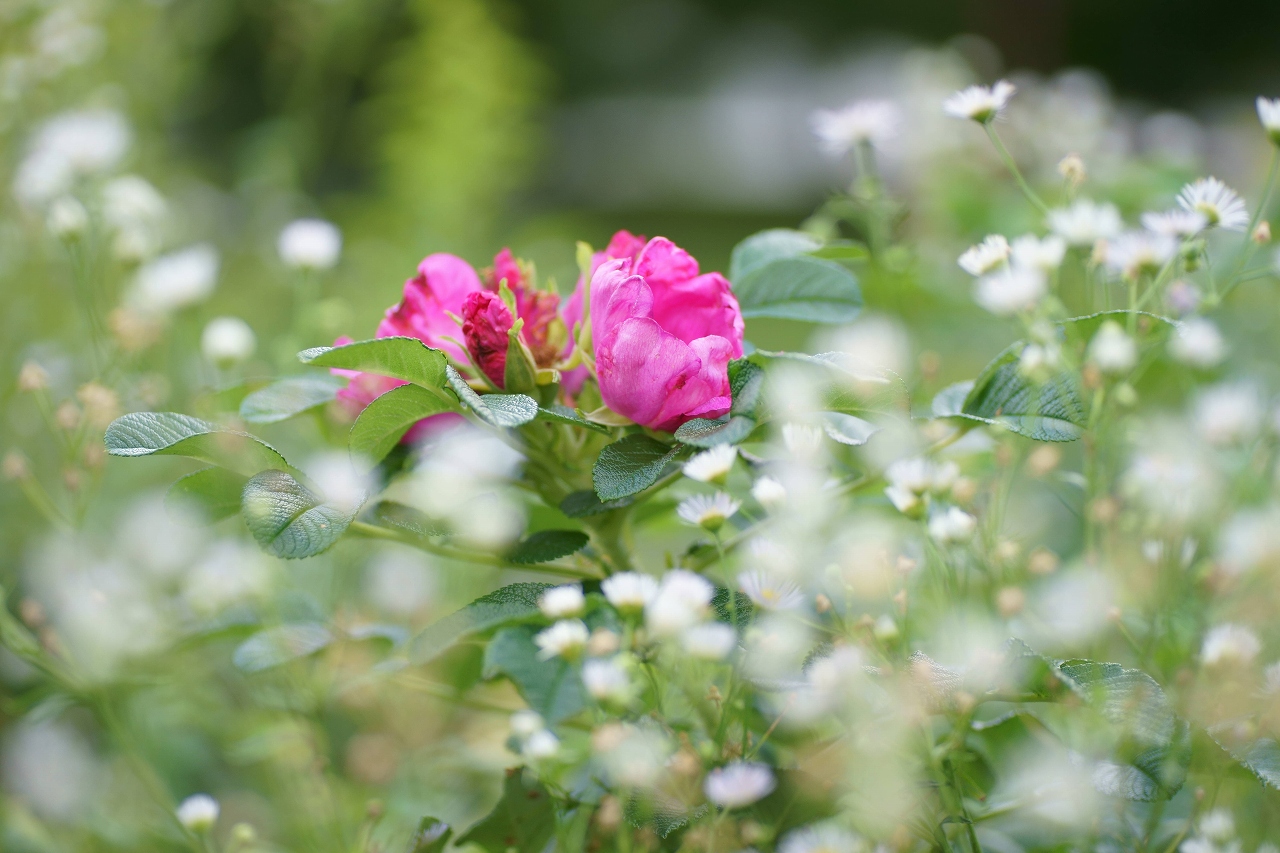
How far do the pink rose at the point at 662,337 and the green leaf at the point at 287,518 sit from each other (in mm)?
108

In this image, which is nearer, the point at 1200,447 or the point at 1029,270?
the point at 1029,270

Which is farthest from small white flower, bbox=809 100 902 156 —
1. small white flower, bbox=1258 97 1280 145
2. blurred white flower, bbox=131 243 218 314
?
blurred white flower, bbox=131 243 218 314

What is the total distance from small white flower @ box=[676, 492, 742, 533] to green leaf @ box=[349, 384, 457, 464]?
0.31 feet

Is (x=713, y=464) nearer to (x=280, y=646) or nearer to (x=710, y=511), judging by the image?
(x=710, y=511)

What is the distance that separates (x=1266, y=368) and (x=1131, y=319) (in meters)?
0.55

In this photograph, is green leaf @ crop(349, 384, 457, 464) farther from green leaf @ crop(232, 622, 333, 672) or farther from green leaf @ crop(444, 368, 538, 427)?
green leaf @ crop(232, 622, 333, 672)

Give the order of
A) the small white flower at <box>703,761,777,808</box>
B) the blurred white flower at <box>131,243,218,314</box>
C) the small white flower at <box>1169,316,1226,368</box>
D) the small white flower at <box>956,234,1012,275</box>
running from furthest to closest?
the blurred white flower at <box>131,243,218,314</box> → the small white flower at <box>1169,316,1226,368</box> → the small white flower at <box>956,234,1012,275</box> → the small white flower at <box>703,761,777,808</box>

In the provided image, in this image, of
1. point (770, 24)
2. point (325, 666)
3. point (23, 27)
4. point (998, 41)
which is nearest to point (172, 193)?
point (23, 27)

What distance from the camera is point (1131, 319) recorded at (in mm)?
396

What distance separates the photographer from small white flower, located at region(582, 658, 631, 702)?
323 millimetres

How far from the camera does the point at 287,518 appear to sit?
1.20ft

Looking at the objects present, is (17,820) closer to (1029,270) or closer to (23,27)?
(1029,270)

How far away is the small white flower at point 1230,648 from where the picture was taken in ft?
1.25

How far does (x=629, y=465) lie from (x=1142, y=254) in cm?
24
